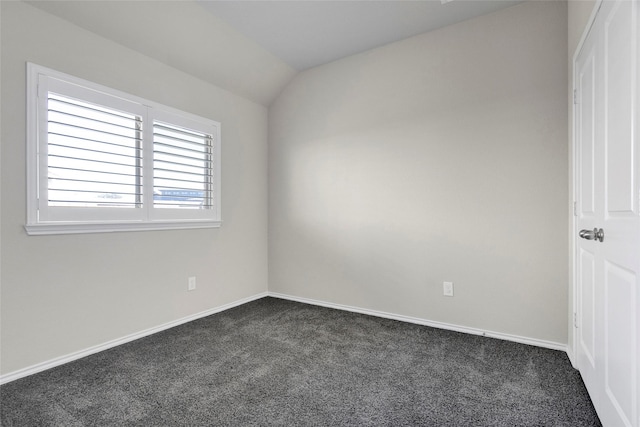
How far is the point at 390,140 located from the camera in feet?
9.89

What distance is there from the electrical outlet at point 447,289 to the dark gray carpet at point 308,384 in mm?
327

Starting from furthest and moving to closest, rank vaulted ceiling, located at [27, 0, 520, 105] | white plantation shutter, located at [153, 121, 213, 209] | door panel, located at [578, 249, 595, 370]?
1. white plantation shutter, located at [153, 121, 213, 209]
2. vaulted ceiling, located at [27, 0, 520, 105]
3. door panel, located at [578, 249, 595, 370]

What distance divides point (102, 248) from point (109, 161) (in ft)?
2.14

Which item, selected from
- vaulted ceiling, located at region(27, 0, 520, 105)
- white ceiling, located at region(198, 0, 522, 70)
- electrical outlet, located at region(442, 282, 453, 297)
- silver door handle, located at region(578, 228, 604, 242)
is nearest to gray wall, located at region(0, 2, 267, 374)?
vaulted ceiling, located at region(27, 0, 520, 105)

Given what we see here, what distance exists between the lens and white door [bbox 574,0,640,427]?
1.13 m

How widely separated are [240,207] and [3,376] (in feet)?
7.18

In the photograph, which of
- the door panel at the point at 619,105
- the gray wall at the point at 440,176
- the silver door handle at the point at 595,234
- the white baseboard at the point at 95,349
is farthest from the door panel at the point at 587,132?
the white baseboard at the point at 95,349

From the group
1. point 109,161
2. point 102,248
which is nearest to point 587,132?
point 109,161

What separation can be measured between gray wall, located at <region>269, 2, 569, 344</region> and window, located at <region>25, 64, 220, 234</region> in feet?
3.83

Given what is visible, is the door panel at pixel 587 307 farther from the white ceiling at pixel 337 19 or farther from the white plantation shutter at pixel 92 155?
the white plantation shutter at pixel 92 155

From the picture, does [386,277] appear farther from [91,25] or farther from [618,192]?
[91,25]

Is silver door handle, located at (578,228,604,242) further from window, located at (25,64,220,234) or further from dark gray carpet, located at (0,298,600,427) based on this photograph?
window, located at (25,64,220,234)

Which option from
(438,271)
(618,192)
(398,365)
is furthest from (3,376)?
(618,192)

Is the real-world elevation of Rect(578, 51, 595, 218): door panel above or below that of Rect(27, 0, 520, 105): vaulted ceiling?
below
